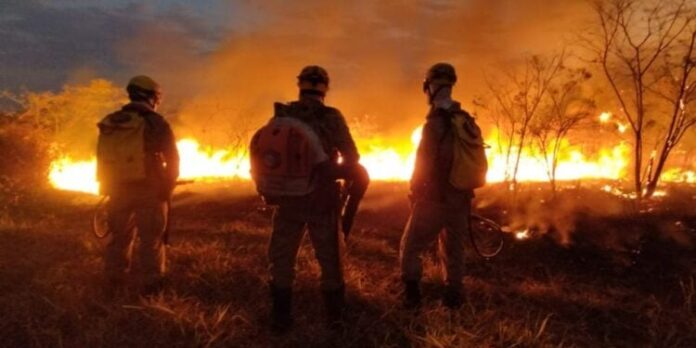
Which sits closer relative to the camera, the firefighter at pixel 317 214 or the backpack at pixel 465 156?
the firefighter at pixel 317 214

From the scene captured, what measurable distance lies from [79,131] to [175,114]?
456cm

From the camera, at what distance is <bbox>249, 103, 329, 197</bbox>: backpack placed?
3.87 metres

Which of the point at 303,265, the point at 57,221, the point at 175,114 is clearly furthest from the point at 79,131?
the point at 303,265

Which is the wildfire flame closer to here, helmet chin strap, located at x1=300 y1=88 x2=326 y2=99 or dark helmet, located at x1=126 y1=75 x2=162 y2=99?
dark helmet, located at x1=126 y1=75 x2=162 y2=99

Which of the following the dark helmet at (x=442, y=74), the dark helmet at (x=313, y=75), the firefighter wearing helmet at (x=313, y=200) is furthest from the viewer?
the dark helmet at (x=442, y=74)

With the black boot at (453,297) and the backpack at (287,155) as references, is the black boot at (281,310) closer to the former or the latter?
the backpack at (287,155)

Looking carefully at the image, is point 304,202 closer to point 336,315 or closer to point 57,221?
point 336,315

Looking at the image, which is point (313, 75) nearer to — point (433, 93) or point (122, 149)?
point (433, 93)

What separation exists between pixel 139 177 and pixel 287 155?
5.46 feet

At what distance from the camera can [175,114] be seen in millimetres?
26016

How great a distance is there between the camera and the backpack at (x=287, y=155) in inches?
152

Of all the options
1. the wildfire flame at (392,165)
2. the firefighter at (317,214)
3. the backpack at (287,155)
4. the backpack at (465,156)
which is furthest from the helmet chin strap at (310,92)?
the wildfire flame at (392,165)

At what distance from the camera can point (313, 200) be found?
158 inches

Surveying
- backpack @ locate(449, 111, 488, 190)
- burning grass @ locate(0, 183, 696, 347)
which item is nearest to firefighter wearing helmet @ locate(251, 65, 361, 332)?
burning grass @ locate(0, 183, 696, 347)
